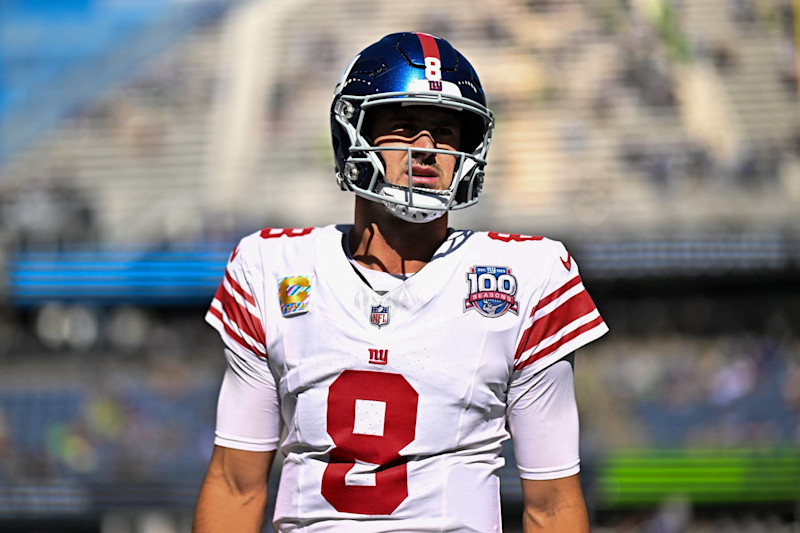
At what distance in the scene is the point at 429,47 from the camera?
193cm

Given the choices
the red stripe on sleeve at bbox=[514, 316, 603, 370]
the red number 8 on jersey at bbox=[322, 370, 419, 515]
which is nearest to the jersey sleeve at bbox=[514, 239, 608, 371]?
the red stripe on sleeve at bbox=[514, 316, 603, 370]

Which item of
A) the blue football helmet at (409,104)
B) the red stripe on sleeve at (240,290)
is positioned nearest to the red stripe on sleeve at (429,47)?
the blue football helmet at (409,104)

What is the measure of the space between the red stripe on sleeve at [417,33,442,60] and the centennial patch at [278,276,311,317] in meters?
0.55

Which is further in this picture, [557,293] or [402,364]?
[557,293]

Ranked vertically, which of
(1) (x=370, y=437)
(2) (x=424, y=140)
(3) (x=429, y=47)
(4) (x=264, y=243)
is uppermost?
(3) (x=429, y=47)

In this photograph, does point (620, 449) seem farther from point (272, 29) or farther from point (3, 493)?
point (272, 29)

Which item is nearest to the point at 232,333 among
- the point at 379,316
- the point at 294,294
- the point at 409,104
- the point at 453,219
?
the point at 294,294

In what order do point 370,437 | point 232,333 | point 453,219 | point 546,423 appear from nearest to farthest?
point 370,437, point 546,423, point 232,333, point 453,219

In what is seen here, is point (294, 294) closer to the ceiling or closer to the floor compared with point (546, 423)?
closer to the ceiling

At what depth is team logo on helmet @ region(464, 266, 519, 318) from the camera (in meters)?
1.81

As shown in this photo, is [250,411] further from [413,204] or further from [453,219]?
[453,219]

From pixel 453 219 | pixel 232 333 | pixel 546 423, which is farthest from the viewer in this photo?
pixel 453 219

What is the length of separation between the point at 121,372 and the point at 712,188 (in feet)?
27.1

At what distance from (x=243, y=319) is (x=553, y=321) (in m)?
0.66
